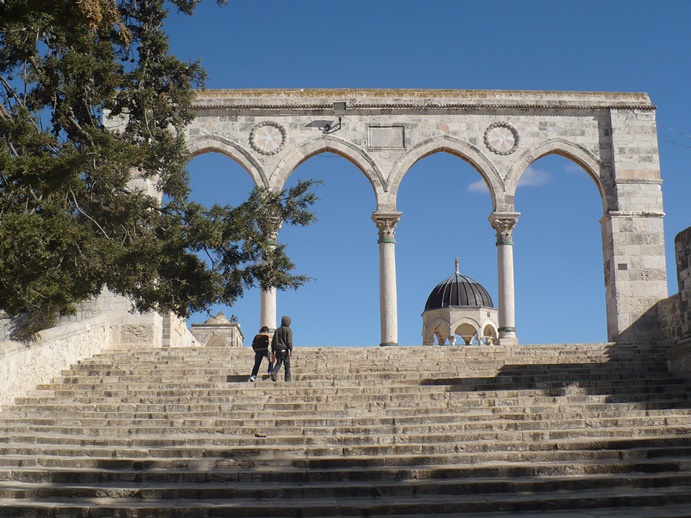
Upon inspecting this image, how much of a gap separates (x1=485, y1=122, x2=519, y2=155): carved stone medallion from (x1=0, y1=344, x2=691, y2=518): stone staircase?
8177 millimetres

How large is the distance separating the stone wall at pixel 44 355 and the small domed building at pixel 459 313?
1893cm

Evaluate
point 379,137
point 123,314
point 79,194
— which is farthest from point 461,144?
point 79,194

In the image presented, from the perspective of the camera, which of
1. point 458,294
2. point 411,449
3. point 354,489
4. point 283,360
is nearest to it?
point 354,489

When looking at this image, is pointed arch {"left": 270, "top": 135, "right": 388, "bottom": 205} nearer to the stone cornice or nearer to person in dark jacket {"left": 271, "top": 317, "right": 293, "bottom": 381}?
the stone cornice

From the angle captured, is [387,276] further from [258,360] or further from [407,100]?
[258,360]

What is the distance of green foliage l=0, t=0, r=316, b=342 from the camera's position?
42.1ft

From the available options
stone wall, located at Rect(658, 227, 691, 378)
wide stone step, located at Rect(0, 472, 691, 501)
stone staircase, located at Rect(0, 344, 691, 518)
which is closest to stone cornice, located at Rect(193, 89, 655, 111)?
stone wall, located at Rect(658, 227, 691, 378)

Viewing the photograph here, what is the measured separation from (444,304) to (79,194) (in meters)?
22.8

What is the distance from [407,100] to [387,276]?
4.75 metres

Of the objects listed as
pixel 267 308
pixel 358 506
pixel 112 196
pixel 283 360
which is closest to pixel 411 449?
pixel 358 506

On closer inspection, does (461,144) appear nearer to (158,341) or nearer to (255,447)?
(158,341)

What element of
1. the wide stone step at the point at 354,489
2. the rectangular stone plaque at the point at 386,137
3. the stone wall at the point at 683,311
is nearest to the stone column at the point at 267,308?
the rectangular stone plaque at the point at 386,137

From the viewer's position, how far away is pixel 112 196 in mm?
15289

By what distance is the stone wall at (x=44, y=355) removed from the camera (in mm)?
14195
